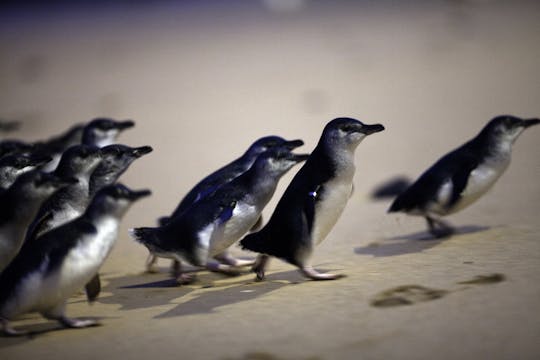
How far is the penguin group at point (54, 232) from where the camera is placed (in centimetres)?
466

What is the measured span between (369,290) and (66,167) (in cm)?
280

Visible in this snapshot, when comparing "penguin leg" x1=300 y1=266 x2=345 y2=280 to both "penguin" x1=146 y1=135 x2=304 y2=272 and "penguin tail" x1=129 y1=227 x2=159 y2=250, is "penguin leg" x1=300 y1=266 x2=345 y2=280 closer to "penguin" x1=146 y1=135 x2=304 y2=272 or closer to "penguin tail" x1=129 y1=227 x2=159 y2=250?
"penguin" x1=146 y1=135 x2=304 y2=272

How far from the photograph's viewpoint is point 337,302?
195 inches

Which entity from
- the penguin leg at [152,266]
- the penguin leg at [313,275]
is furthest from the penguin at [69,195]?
the penguin leg at [313,275]

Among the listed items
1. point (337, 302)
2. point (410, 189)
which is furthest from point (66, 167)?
point (410, 189)

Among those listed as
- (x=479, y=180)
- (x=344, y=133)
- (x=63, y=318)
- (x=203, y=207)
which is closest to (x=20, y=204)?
(x=63, y=318)

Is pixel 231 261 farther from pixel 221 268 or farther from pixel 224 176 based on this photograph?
pixel 224 176

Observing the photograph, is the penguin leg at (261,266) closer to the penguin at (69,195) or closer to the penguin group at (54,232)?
the penguin group at (54,232)

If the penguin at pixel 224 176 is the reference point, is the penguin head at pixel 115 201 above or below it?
below

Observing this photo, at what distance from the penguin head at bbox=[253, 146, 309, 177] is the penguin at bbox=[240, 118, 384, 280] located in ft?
0.43

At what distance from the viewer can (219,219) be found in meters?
5.77

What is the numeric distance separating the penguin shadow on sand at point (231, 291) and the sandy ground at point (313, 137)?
0.08ft

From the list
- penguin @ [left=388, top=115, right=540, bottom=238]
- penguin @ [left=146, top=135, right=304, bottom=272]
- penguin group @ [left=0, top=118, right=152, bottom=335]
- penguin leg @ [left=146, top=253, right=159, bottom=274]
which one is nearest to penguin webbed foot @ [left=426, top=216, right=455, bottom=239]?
penguin @ [left=388, top=115, right=540, bottom=238]

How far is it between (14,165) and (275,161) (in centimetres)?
220
